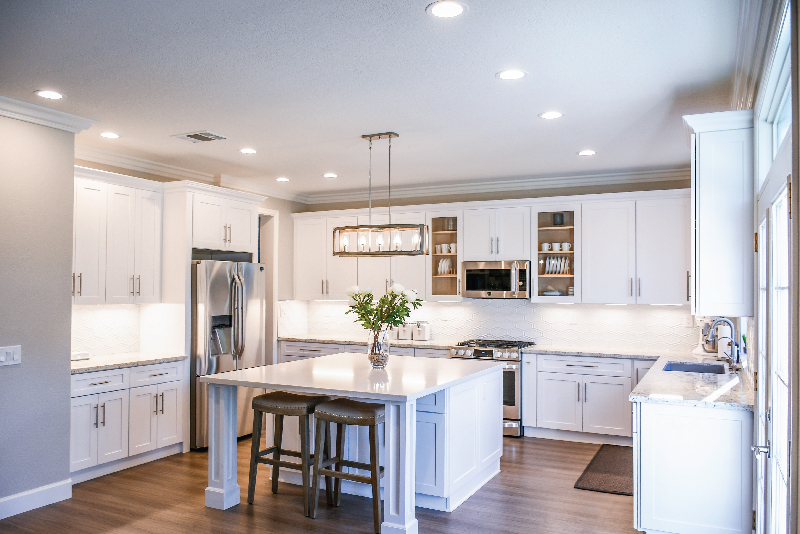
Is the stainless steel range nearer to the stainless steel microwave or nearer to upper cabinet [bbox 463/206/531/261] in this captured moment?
the stainless steel microwave

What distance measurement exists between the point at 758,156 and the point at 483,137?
2139 millimetres

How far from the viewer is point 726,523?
10.7ft

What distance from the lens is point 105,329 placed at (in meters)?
5.64

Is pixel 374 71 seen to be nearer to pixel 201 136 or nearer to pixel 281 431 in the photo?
pixel 201 136

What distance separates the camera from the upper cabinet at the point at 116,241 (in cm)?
500

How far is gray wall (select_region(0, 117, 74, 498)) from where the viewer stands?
4012mm

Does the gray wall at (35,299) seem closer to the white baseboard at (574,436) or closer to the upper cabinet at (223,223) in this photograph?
the upper cabinet at (223,223)

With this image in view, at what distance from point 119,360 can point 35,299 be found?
122 centimetres

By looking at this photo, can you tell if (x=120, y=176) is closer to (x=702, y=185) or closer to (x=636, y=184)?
(x=702, y=185)

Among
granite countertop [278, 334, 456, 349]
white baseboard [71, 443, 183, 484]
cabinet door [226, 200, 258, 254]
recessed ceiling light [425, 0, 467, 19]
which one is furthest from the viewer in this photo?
granite countertop [278, 334, 456, 349]

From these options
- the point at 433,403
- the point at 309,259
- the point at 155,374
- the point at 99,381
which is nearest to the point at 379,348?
the point at 433,403

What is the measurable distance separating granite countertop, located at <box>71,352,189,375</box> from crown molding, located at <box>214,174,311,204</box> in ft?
6.63

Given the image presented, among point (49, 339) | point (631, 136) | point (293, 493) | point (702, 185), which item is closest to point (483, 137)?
point (631, 136)

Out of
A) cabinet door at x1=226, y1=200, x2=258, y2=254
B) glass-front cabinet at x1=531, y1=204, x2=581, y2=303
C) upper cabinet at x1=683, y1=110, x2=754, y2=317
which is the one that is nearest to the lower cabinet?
cabinet door at x1=226, y1=200, x2=258, y2=254
